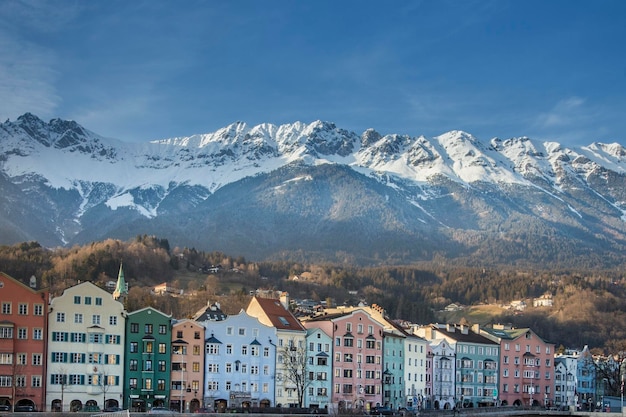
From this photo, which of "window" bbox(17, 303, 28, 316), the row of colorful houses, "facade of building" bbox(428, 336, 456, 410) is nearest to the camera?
"window" bbox(17, 303, 28, 316)

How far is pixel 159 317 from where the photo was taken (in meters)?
125

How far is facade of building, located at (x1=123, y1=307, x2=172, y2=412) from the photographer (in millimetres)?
121812

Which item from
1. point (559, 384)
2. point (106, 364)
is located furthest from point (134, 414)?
point (559, 384)

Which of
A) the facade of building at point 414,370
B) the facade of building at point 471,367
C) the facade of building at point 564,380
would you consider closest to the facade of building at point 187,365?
the facade of building at point 414,370

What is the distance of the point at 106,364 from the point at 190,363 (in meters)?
9.89

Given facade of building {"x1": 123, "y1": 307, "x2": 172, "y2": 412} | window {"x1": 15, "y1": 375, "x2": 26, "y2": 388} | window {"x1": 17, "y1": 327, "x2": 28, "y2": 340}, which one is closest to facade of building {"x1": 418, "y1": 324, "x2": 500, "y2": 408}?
facade of building {"x1": 123, "y1": 307, "x2": 172, "y2": 412}

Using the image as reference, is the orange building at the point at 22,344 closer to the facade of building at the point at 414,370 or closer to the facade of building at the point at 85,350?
the facade of building at the point at 85,350

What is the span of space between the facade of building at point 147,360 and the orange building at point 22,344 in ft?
31.9

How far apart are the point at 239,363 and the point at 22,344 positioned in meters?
25.9

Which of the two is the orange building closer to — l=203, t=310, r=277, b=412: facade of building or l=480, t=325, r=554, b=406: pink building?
l=203, t=310, r=277, b=412: facade of building

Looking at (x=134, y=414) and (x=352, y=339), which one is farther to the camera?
(x=352, y=339)

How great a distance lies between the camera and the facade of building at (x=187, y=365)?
124562 millimetres

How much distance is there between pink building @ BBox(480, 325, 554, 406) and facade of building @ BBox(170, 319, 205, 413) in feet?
177

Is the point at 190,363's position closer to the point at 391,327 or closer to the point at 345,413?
the point at 345,413
